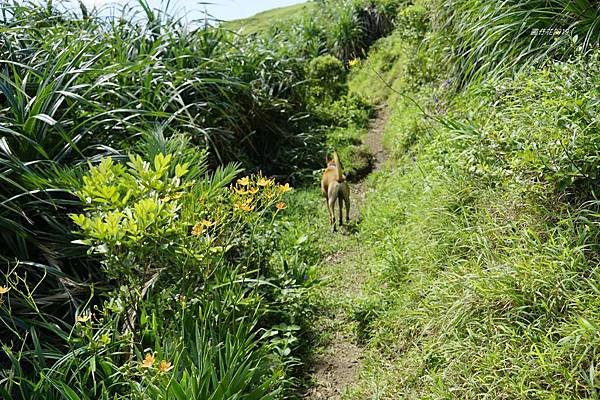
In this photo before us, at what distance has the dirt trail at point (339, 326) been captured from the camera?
3.18m

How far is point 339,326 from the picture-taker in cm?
365

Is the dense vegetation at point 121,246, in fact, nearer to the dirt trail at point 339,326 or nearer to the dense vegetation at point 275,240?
the dense vegetation at point 275,240

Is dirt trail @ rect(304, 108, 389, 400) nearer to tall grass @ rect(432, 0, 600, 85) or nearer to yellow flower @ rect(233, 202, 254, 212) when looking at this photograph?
yellow flower @ rect(233, 202, 254, 212)

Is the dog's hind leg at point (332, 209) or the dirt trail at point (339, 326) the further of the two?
the dog's hind leg at point (332, 209)

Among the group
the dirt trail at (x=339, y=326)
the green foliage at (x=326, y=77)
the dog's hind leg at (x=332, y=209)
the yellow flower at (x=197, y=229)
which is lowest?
the dirt trail at (x=339, y=326)

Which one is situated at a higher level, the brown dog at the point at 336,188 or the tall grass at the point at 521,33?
the tall grass at the point at 521,33

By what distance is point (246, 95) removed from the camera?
6.94 m

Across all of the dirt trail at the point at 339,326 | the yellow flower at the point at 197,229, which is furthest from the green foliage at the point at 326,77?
the yellow flower at the point at 197,229

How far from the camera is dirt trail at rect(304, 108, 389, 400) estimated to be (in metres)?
3.18

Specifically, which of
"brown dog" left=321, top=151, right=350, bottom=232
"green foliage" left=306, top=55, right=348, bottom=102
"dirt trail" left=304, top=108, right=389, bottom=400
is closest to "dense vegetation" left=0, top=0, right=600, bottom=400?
"dirt trail" left=304, top=108, right=389, bottom=400

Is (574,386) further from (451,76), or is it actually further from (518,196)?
(451,76)

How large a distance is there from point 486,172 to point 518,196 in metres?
0.27

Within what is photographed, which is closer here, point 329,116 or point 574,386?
point 574,386

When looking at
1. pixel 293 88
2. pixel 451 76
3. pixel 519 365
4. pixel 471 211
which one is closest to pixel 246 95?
pixel 293 88
